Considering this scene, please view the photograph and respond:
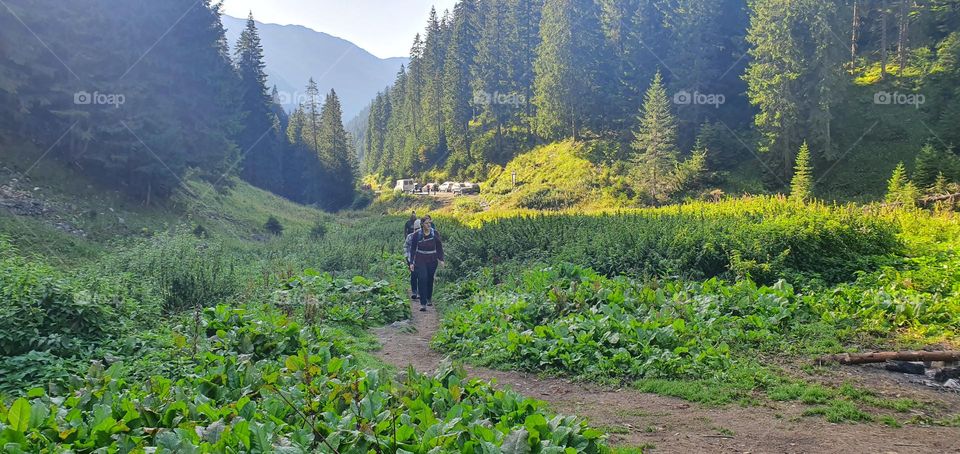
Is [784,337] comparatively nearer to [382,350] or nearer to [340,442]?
[382,350]

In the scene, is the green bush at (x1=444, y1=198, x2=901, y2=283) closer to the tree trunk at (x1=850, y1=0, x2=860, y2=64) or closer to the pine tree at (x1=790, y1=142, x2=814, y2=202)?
the pine tree at (x1=790, y1=142, x2=814, y2=202)

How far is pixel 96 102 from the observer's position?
22000 mm

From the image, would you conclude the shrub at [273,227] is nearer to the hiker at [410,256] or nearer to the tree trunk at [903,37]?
the hiker at [410,256]

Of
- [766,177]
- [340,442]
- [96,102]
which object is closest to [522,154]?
[766,177]

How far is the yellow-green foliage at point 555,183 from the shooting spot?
4031cm

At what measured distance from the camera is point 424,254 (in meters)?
12.6

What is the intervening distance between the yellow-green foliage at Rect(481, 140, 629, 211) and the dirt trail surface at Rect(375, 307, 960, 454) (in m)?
31.9

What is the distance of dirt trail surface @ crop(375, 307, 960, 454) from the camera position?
4.82 metres

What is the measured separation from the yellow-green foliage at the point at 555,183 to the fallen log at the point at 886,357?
99.8 ft

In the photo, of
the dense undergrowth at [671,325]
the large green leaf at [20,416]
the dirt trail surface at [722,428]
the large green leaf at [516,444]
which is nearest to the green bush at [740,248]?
the dense undergrowth at [671,325]

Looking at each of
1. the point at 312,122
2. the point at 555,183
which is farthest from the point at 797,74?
the point at 312,122

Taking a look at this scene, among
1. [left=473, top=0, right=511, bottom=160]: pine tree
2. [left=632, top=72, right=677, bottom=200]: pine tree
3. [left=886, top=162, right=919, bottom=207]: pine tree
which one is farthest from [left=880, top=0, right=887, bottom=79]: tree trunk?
[left=473, top=0, right=511, bottom=160]: pine tree

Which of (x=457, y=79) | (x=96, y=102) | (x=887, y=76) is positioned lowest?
(x=96, y=102)

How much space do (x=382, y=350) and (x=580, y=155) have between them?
1667 inches
